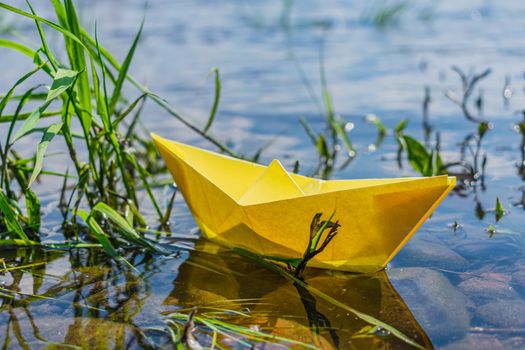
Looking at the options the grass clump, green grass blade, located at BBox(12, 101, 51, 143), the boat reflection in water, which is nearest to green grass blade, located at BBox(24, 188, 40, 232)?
the grass clump

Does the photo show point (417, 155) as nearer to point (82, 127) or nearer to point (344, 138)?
point (344, 138)

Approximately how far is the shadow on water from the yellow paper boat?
86mm

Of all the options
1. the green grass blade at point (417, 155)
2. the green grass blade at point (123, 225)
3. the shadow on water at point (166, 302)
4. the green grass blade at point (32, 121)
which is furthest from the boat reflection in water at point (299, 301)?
the green grass blade at point (417, 155)

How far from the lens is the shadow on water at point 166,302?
1562mm

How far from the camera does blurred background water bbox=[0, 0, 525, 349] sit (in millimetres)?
1773

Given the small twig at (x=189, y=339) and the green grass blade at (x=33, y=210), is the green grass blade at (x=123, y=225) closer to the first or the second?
the green grass blade at (x=33, y=210)

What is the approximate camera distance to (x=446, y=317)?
164cm

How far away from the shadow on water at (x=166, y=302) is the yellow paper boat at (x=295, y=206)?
0.28 ft

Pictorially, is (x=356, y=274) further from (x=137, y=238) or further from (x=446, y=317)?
(x=137, y=238)

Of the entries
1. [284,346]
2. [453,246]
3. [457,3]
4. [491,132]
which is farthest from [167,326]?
[457,3]

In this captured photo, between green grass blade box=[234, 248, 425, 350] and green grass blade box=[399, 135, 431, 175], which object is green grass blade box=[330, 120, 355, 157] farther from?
green grass blade box=[234, 248, 425, 350]

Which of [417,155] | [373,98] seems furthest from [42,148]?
[373,98]

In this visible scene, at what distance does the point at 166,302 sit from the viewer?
177cm

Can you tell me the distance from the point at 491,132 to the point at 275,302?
77.2 inches
